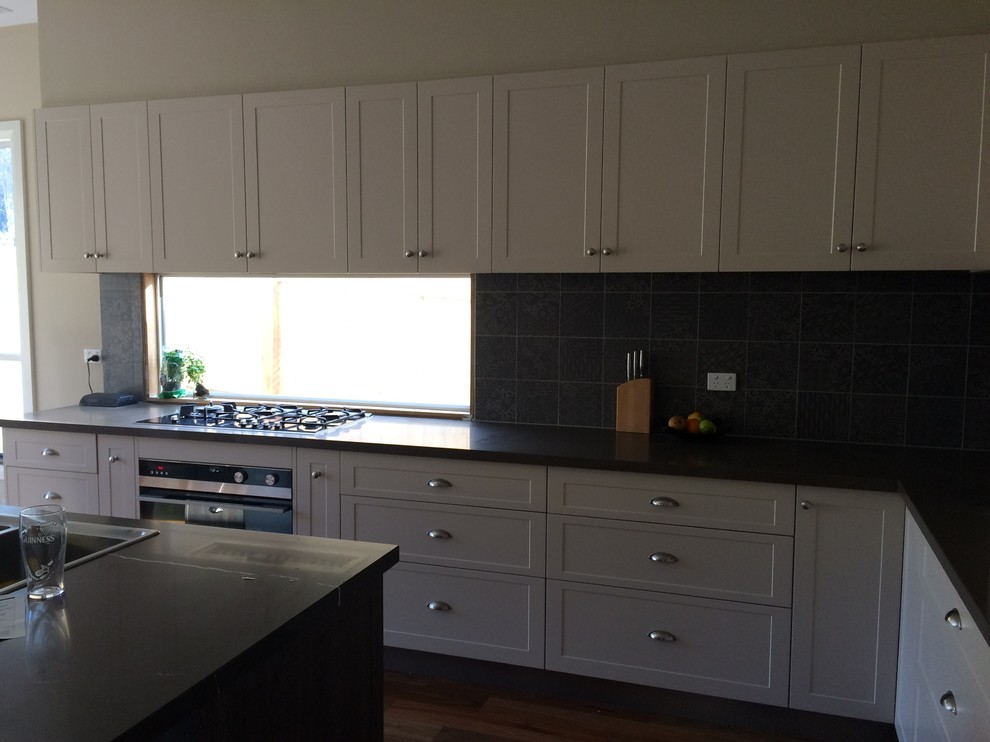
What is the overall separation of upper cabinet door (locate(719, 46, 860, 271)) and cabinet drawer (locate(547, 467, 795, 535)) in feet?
2.50

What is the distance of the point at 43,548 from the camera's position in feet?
4.17

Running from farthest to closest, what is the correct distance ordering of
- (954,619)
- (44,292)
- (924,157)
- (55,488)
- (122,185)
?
(44,292) < (122,185) < (55,488) < (924,157) < (954,619)

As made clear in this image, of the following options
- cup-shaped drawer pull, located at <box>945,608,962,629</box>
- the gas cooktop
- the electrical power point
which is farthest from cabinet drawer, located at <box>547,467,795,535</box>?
the gas cooktop

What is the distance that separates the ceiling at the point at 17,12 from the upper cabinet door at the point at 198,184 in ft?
4.01

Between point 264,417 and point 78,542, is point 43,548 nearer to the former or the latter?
point 78,542

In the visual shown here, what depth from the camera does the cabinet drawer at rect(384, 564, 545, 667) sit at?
8.71ft

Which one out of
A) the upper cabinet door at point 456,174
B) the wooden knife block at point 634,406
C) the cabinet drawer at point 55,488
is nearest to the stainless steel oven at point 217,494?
the cabinet drawer at point 55,488

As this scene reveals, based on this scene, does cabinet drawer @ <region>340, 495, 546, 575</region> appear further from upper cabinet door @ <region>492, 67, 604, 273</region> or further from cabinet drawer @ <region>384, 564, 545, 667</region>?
upper cabinet door @ <region>492, 67, 604, 273</region>

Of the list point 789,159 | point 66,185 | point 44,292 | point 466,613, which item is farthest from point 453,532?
point 44,292

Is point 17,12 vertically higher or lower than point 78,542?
higher

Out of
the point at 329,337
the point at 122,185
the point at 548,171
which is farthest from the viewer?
the point at 329,337

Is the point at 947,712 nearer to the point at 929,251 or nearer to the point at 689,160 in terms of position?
the point at 929,251

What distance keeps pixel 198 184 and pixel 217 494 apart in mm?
1291

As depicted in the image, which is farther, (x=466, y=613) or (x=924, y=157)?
(x=466, y=613)
